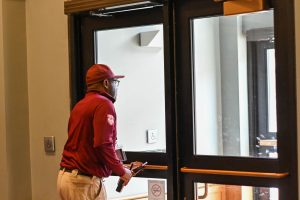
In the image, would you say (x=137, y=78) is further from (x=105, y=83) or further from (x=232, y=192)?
(x=232, y=192)

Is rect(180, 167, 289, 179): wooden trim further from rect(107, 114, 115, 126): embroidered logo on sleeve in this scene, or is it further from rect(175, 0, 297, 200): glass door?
rect(107, 114, 115, 126): embroidered logo on sleeve

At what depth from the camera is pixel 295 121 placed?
8.79 ft

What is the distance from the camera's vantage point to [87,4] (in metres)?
3.37

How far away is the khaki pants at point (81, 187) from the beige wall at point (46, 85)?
26.0 inches

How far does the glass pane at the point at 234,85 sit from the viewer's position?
9.52 ft

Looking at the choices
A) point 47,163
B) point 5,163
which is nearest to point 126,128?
point 47,163

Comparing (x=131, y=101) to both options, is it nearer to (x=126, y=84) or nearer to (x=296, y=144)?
(x=126, y=84)

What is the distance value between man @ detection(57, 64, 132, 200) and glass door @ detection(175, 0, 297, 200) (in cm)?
41

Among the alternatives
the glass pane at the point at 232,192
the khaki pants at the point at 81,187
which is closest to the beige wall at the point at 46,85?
the khaki pants at the point at 81,187

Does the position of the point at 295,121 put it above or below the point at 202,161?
above

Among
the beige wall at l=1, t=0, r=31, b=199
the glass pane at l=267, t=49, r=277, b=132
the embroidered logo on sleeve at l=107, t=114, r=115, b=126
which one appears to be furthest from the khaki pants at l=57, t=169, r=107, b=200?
the glass pane at l=267, t=49, r=277, b=132

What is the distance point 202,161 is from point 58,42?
1284mm

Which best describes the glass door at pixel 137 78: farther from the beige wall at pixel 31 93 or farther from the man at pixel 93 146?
the man at pixel 93 146

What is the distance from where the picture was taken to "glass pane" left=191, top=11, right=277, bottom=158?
290 centimetres
